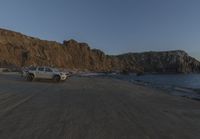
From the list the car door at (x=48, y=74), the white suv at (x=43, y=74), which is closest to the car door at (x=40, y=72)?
the white suv at (x=43, y=74)

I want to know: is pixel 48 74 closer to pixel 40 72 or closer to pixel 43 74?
pixel 43 74

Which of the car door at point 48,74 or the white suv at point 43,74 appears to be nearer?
the white suv at point 43,74

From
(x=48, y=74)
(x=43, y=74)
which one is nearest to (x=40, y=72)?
(x=43, y=74)

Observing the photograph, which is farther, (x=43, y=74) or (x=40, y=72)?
(x=43, y=74)

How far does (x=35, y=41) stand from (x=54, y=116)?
159048 mm

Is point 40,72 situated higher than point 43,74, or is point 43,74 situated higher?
point 40,72

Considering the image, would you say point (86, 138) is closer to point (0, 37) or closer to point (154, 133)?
point (154, 133)

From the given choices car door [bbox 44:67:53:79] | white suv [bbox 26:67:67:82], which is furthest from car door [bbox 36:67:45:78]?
car door [bbox 44:67:53:79]

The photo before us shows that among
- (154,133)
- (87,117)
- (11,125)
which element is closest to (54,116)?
(87,117)

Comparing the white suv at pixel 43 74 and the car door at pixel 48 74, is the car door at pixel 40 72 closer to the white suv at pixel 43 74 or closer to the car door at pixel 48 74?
the white suv at pixel 43 74

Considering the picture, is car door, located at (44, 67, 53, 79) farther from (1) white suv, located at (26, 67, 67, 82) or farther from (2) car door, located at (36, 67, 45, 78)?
(2) car door, located at (36, 67, 45, 78)

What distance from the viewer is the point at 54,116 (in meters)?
10.2

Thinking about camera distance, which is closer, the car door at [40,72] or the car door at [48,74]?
the car door at [40,72]

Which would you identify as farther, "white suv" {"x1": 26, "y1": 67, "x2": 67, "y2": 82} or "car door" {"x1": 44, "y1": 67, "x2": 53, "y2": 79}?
"car door" {"x1": 44, "y1": 67, "x2": 53, "y2": 79}
